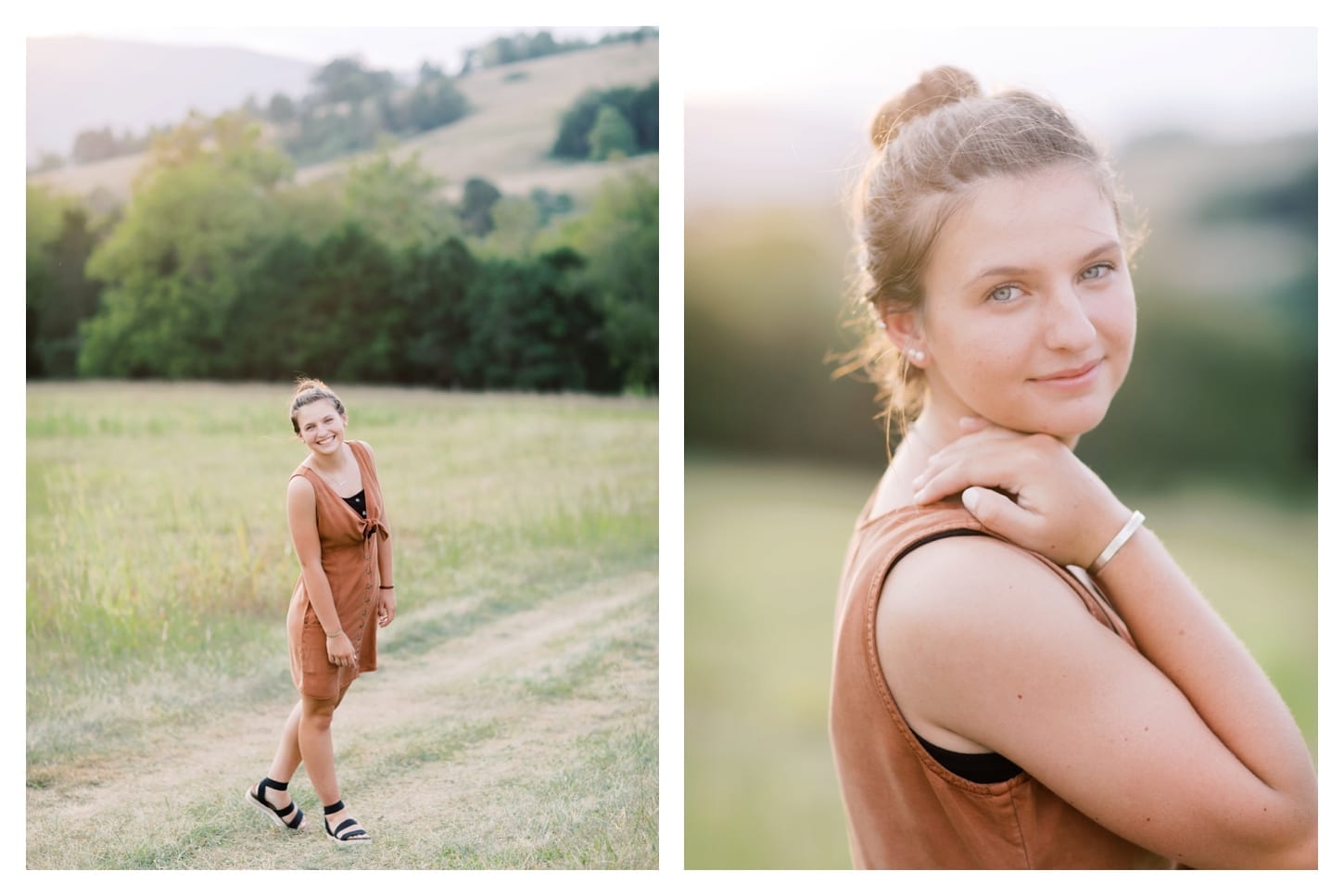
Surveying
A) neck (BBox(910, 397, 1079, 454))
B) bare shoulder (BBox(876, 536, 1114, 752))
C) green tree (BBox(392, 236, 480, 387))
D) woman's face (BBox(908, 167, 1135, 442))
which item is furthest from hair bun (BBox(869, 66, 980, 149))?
green tree (BBox(392, 236, 480, 387))

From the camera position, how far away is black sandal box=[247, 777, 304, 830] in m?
3.26

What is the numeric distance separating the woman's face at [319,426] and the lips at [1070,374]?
69.8 inches

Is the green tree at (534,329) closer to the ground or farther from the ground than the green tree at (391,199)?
closer to the ground

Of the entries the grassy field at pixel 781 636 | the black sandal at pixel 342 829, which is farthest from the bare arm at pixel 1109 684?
the black sandal at pixel 342 829

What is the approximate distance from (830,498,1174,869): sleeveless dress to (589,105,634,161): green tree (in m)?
1.88

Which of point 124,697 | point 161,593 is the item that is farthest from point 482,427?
point 124,697

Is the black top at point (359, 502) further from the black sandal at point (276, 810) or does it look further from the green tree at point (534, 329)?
the green tree at point (534, 329)

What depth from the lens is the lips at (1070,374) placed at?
2.50 meters

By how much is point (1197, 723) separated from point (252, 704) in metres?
2.70

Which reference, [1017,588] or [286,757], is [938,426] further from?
[286,757]

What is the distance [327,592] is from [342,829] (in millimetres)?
739

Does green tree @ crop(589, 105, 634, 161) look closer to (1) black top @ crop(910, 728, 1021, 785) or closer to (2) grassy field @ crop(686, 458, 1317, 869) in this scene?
(2) grassy field @ crop(686, 458, 1317, 869)

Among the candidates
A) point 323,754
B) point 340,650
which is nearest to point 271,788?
point 323,754

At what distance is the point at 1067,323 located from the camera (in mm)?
2480
